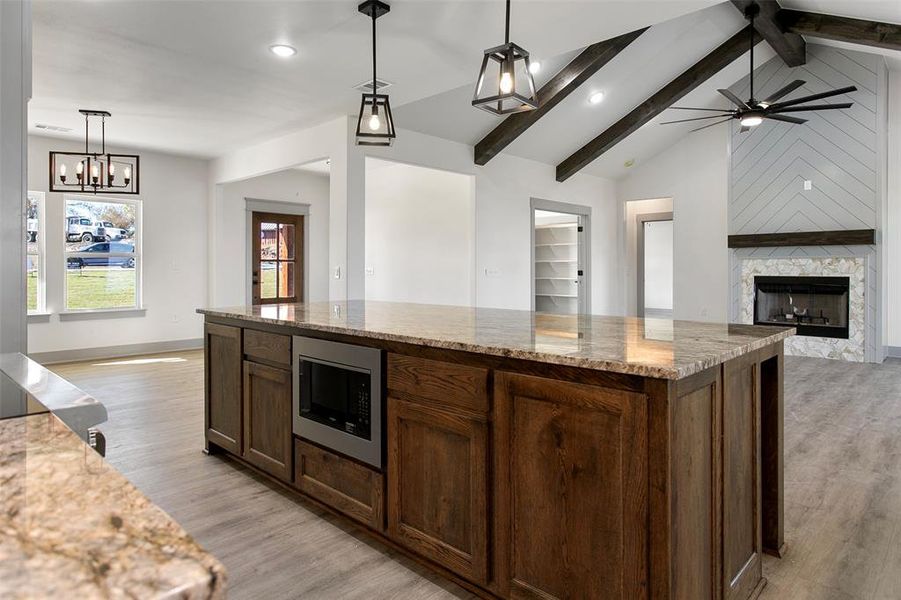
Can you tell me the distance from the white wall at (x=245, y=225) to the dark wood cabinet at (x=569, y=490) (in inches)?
259

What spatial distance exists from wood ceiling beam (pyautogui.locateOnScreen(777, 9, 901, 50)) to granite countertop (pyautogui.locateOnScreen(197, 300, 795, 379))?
4.50m

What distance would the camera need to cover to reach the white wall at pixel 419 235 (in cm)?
700

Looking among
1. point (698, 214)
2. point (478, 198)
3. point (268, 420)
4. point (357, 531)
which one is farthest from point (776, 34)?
point (357, 531)

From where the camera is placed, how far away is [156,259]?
280 inches

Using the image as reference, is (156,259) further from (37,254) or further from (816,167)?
(816,167)

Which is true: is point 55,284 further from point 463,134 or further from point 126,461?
point 463,134

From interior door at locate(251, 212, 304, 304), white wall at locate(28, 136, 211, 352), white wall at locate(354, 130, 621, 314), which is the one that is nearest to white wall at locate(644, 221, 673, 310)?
white wall at locate(354, 130, 621, 314)

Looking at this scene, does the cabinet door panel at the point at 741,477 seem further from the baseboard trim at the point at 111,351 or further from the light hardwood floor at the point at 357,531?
the baseboard trim at the point at 111,351

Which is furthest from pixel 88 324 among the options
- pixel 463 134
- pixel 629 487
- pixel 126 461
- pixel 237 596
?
pixel 629 487

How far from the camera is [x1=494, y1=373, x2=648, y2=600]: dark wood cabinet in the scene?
147cm

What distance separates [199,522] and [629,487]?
1.96 meters

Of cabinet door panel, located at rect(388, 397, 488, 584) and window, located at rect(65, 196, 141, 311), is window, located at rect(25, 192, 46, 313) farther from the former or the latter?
cabinet door panel, located at rect(388, 397, 488, 584)

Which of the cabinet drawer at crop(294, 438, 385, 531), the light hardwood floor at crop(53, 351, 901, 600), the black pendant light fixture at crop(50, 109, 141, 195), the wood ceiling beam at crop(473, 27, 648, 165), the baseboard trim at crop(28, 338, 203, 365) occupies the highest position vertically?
the wood ceiling beam at crop(473, 27, 648, 165)

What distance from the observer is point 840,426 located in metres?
3.96
